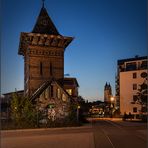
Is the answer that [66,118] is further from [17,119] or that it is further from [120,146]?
[120,146]

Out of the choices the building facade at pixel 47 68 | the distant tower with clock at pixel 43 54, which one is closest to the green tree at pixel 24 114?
the building facade at pixel 47 68

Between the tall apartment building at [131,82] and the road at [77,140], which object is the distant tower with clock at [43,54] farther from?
the tall apartment building at [131,82]

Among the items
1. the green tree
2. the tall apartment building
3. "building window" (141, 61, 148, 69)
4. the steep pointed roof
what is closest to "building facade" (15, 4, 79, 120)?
the steep pointed roof

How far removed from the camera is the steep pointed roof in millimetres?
51122

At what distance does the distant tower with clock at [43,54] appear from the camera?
4869cm

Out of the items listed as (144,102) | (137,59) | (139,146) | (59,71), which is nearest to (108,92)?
(137,59)

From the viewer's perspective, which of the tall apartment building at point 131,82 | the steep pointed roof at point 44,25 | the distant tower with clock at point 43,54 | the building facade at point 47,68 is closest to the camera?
the building facade at point 47,68

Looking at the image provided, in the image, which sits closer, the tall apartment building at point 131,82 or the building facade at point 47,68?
the building facade at point 47,68

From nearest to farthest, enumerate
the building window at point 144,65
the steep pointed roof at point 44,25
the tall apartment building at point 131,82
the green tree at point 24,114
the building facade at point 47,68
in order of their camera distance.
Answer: the green tree at point 24,114
the building facade at point 47,68
the steep pointed roof at point 44,25
the building window at point 144,65
the tall apartment building at point 131,82

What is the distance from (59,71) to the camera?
165ft

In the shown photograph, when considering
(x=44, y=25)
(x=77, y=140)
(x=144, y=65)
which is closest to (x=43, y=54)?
(x=44, y=25)

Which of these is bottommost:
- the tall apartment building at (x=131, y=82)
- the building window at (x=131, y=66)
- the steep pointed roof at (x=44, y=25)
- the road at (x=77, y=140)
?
the road at (x=77, y=140)

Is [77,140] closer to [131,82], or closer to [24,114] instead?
[24,114]

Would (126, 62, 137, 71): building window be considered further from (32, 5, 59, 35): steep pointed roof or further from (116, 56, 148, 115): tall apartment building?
(32, 5, 59, 35): steep pointed roof
